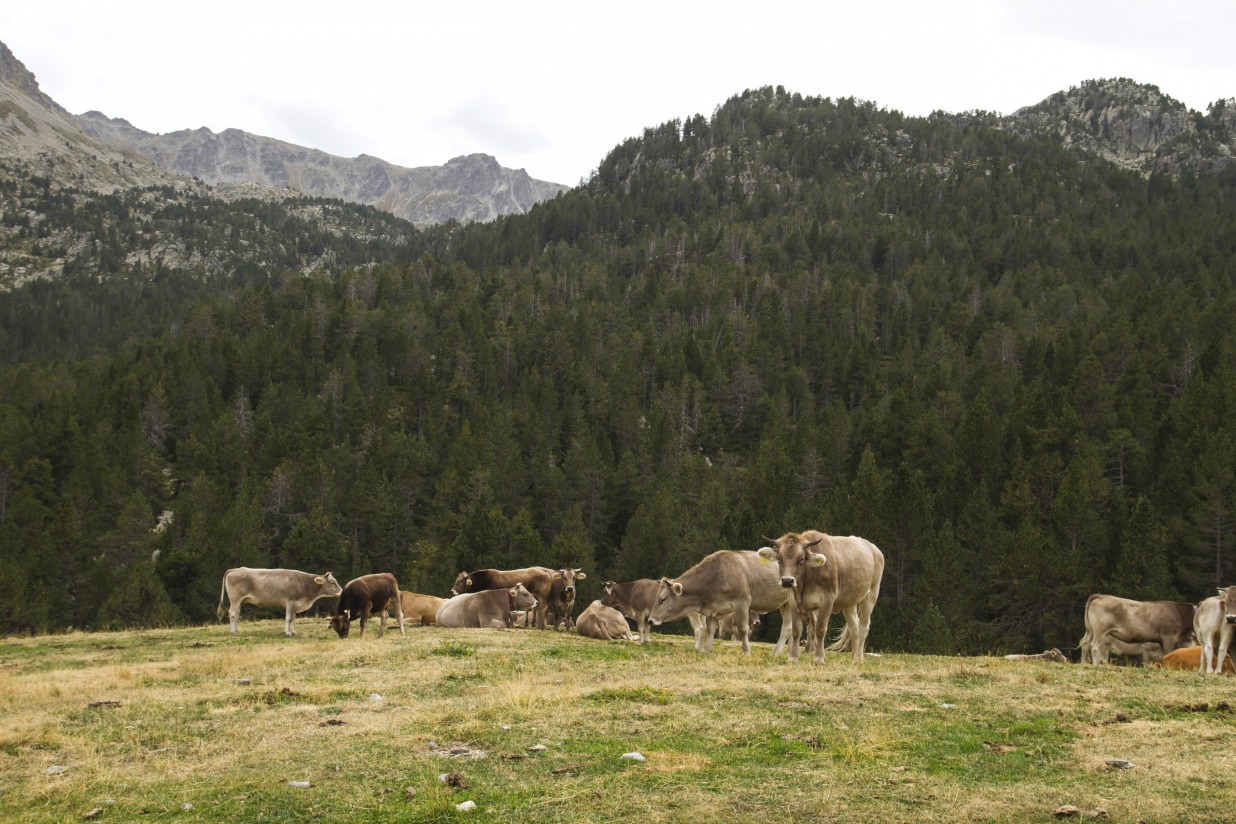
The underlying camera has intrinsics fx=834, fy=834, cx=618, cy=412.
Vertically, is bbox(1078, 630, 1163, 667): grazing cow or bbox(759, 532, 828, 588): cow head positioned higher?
bbox(759, 532, 828, 588): cow head

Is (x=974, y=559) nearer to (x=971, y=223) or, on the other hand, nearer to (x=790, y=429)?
(x=790, y=429)

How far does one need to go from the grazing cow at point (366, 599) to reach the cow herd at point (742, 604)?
32 millimetres

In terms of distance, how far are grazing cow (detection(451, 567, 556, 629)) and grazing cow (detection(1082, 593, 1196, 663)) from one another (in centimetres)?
1818

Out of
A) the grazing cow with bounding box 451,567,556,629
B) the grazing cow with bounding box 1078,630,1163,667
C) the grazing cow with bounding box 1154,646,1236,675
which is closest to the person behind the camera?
the grazing cow with bounding box 1154,646,1236,675

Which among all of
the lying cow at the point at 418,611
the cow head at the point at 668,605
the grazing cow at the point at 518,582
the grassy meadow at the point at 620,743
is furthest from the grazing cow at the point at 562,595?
the grassy meadow at the point at 620,743

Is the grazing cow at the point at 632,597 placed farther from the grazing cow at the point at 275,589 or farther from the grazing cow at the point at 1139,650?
the grazing cow at the point at 1139,650

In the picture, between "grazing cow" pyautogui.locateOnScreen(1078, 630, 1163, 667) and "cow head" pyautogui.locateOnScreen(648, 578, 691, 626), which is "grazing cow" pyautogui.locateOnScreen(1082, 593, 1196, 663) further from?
"cow head" pyautogui.locateOnScreen(648, 578, 691, 626)

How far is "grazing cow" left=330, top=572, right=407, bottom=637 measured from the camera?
84.2ft

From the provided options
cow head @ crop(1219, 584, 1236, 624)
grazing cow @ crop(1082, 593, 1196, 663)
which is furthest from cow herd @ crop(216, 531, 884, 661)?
cow head @ crop(1219, 584, 1236, 624)

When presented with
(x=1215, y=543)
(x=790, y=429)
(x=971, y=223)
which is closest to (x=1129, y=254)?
(x=971, y=223)

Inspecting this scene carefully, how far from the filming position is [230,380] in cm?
12225

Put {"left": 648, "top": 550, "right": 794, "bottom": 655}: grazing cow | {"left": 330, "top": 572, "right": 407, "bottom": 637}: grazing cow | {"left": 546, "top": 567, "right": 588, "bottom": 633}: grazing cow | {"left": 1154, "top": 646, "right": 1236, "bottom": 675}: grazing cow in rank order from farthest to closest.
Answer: {"left": 546, "top": 567, "right": 588, "bottom": 633}: grazing cow
{"left": 330, "top": 572, "right": 407, "bottom": 637}: grazing cow
{"left": 1154, "top": 646, "right": 1236, "bottom": 675}: grazing cow
{"left": 648, "top": 550, "right": 794, "bottom": 655}: grazing cow

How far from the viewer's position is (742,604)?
21.8 meters

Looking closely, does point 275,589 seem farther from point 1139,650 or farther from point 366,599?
point 1139,650
